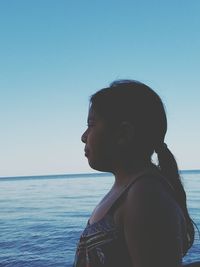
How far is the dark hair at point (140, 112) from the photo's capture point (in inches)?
64.0

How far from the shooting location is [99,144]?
1662 mm

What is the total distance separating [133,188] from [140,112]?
38 centimetres

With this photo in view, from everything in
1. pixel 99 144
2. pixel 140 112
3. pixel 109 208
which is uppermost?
pixel 140 112

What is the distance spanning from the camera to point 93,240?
153cm

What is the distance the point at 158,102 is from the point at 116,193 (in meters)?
0.47

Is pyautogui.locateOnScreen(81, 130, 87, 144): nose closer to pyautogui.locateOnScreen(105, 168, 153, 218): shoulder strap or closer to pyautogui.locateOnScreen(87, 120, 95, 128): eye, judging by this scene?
pyautogui.locateOnScreen(87, 120, 95, 128): eye

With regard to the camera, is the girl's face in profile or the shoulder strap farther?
the girl's face in profile

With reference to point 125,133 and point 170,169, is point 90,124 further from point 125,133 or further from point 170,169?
point 170,169

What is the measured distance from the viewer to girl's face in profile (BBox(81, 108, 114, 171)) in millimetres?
1645

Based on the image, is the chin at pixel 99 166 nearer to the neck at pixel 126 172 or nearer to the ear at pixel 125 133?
the neck at pixel 126 172

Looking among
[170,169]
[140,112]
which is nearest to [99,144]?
[140,112]

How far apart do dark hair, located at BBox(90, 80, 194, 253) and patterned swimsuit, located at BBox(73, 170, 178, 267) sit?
199mm

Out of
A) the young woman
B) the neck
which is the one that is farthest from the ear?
the neck

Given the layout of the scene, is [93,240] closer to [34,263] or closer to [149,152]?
[149,152]
